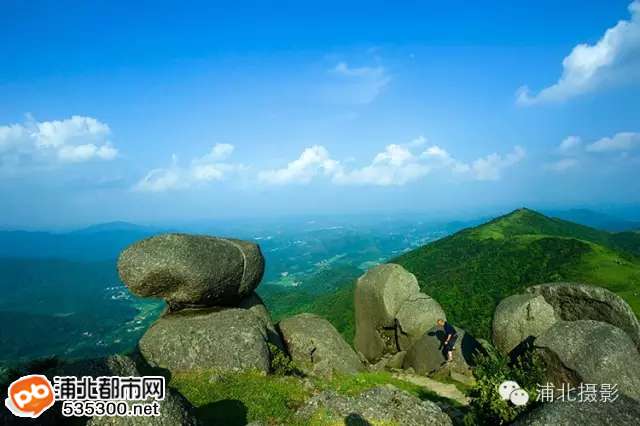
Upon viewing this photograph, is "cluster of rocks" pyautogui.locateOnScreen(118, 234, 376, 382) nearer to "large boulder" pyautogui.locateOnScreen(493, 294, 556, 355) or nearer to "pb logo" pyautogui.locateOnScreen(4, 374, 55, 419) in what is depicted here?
"large boulder" pyautogui.locateOnScreen(493, 294, 556, 355)

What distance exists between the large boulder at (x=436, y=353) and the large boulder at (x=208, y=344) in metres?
12.8

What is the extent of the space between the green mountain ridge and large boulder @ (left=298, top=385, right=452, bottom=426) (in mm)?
36877

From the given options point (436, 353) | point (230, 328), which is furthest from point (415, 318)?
point (230, 328)

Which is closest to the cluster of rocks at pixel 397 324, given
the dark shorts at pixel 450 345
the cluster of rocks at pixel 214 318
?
the dark shorts at pixel 450 345

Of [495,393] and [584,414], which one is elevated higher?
[584,414]

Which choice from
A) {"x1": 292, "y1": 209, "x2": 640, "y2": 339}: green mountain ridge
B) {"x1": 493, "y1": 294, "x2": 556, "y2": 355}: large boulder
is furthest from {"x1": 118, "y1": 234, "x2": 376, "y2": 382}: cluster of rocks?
{"x1": 292, "y1": 209, "x2": 640, "y2": 339}: green mountain ridge

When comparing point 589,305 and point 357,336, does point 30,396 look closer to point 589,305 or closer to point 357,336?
point 589,305

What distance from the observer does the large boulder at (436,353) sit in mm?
29453

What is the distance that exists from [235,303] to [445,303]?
49.8 meters

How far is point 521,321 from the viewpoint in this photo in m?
27.4

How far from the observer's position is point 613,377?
18625 millimetres

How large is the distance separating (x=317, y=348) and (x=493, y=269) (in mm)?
59291

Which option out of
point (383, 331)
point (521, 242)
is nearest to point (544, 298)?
point (383, 331)

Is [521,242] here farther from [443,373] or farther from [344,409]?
[344,409]
